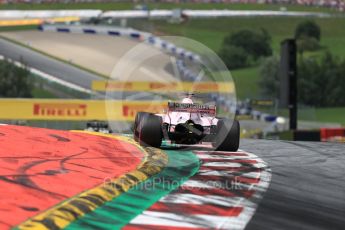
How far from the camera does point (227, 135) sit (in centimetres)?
1373

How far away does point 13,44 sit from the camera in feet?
314

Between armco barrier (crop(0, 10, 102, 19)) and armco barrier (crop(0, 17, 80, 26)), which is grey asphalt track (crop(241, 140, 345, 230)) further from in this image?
armco barrier (crop(0, 10, 102, 19))

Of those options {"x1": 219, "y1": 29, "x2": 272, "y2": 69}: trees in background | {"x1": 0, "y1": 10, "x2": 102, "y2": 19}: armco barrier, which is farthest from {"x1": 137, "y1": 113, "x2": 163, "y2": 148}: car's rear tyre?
{"x1": 0, "y1": 10, "x2": 102, "y2": 19}: armco barrier

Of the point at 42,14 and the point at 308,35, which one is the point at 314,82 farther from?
the point at 42,14

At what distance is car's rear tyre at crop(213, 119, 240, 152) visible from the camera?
1350 cm

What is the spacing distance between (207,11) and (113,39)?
31.9 metres

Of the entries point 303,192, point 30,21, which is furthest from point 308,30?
point 303,192

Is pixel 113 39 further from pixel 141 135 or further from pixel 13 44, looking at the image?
pixel 141 135

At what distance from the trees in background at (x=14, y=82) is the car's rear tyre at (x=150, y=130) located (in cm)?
6105

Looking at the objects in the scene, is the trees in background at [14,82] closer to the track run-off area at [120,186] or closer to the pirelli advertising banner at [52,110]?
the pirelli advertising banner at [52,110]

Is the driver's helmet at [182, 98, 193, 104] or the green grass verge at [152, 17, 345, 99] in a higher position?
the green grass verge at [152, 17, 345, 99]

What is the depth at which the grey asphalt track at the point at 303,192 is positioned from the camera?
6.97m

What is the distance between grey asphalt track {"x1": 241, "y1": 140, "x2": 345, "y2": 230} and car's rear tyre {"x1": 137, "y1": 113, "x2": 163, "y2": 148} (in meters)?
2.51

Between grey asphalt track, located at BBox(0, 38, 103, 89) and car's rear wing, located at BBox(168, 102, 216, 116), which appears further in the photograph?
grey asphalt track, located at BBox(0, 38, 103, 89)
